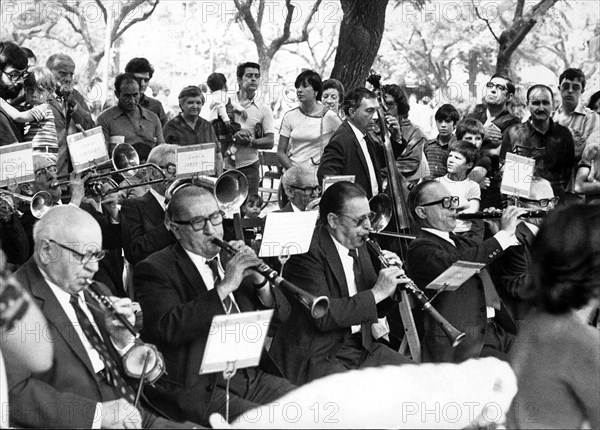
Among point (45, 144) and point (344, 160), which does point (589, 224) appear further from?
point (45, 144)

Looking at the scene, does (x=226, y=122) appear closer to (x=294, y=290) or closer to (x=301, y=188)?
(x=301, y=188)

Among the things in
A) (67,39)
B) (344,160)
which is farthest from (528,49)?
(344,160)

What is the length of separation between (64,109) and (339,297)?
3.56 m

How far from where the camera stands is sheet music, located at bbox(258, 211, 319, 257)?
534cm

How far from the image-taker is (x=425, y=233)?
6.23 metres

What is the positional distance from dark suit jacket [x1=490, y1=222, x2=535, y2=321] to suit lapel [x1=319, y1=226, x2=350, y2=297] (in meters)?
1.53

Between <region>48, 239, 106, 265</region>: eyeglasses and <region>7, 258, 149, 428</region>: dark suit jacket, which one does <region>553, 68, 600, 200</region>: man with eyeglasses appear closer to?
<region>48, 239, 106, 265</region>: eyeglasses

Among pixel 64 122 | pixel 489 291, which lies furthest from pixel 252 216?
pixel 489 291

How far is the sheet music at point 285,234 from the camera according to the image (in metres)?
5.34

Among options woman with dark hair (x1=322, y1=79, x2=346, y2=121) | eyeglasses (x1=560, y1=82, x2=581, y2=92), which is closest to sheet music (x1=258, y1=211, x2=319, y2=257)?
woman with dark hair (x1=322, y1=79, x2=346, y2=121)

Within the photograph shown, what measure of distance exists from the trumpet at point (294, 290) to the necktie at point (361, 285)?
2.10ft

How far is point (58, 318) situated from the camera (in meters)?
3.99

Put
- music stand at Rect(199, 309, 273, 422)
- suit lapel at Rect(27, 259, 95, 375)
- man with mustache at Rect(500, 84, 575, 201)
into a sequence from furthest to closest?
1. man with mustache at Rect(500, 84, 575, 201)
2. music stand at Rect(199, 309, 273, 422)
3. suit lapel at Rect(27, 259, 95, 375)

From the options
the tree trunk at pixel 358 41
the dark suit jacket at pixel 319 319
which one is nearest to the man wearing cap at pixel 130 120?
the dark suit jacket at pixel 319 319
